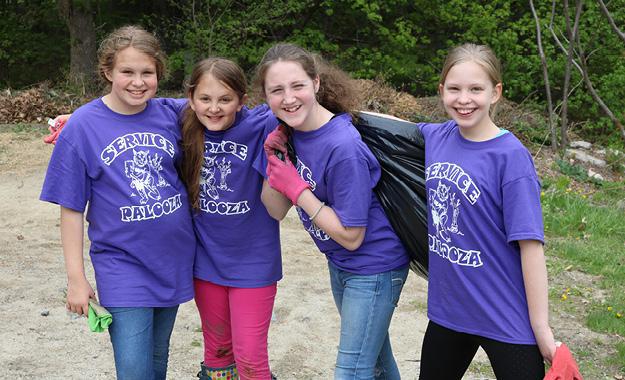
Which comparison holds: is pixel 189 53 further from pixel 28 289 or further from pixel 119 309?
pixel 119 309

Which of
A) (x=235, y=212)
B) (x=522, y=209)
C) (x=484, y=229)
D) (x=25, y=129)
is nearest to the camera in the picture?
(x=522, y=209)

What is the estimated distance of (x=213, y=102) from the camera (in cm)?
280

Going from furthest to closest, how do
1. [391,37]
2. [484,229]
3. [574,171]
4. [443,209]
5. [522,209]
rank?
[391,37]
[574,171]
[443,209]
[484,229]
[522,209]

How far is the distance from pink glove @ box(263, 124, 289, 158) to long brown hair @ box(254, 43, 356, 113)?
0.59 ft

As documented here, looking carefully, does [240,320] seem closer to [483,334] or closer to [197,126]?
[197,126]

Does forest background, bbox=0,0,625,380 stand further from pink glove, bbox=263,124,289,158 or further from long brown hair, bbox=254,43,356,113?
pink glove, bbox=263,124,289,158

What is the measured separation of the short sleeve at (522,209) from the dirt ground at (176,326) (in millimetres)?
2046

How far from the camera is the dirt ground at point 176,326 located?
415 centimetres

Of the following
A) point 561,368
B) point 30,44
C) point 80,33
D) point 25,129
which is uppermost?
point 80,33

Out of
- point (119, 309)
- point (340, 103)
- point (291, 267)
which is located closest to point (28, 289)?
point (291, 267)

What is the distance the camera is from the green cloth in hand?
2.69 metres

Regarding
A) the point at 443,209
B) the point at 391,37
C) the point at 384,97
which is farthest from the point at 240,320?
the point at 391,37

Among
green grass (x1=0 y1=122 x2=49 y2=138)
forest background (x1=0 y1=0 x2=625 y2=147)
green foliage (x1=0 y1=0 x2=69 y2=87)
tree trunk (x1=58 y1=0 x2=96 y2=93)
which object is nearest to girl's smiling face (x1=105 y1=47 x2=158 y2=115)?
green grass (x1=0 y1=122 x2=49 y2=138)

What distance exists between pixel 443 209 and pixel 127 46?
1.28 m
